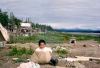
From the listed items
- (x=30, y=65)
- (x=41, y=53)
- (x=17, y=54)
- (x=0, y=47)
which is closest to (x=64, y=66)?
(x=41, y=53)

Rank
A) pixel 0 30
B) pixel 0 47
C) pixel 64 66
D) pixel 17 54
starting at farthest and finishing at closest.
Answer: pixel 0 47 → pixel 17 54 → pixel 0 30 → pixel 64 66

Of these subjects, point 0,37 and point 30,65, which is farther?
point 0,37

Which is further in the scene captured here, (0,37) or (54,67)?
(0,37)

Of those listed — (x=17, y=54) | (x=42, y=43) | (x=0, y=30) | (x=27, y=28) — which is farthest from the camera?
(x=27, y=28)

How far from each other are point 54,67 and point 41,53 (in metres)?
1.22

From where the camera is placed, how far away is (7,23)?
256 feet

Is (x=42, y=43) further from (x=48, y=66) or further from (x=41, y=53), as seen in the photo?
(x=48, y=66)

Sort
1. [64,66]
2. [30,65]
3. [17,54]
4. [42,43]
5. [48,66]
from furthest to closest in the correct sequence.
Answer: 1. [17,54]
2. [64,66]
3. [48,66]
4. [42,43]
5. [30,65]

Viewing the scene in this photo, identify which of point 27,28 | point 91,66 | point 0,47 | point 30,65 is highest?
point 30,65

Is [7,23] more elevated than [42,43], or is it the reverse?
[42,43]

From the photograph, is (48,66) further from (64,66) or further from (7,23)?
(7,23)

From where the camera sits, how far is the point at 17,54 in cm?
2297

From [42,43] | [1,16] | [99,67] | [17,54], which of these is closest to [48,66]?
[42,43]

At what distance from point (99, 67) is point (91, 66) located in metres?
0.49
